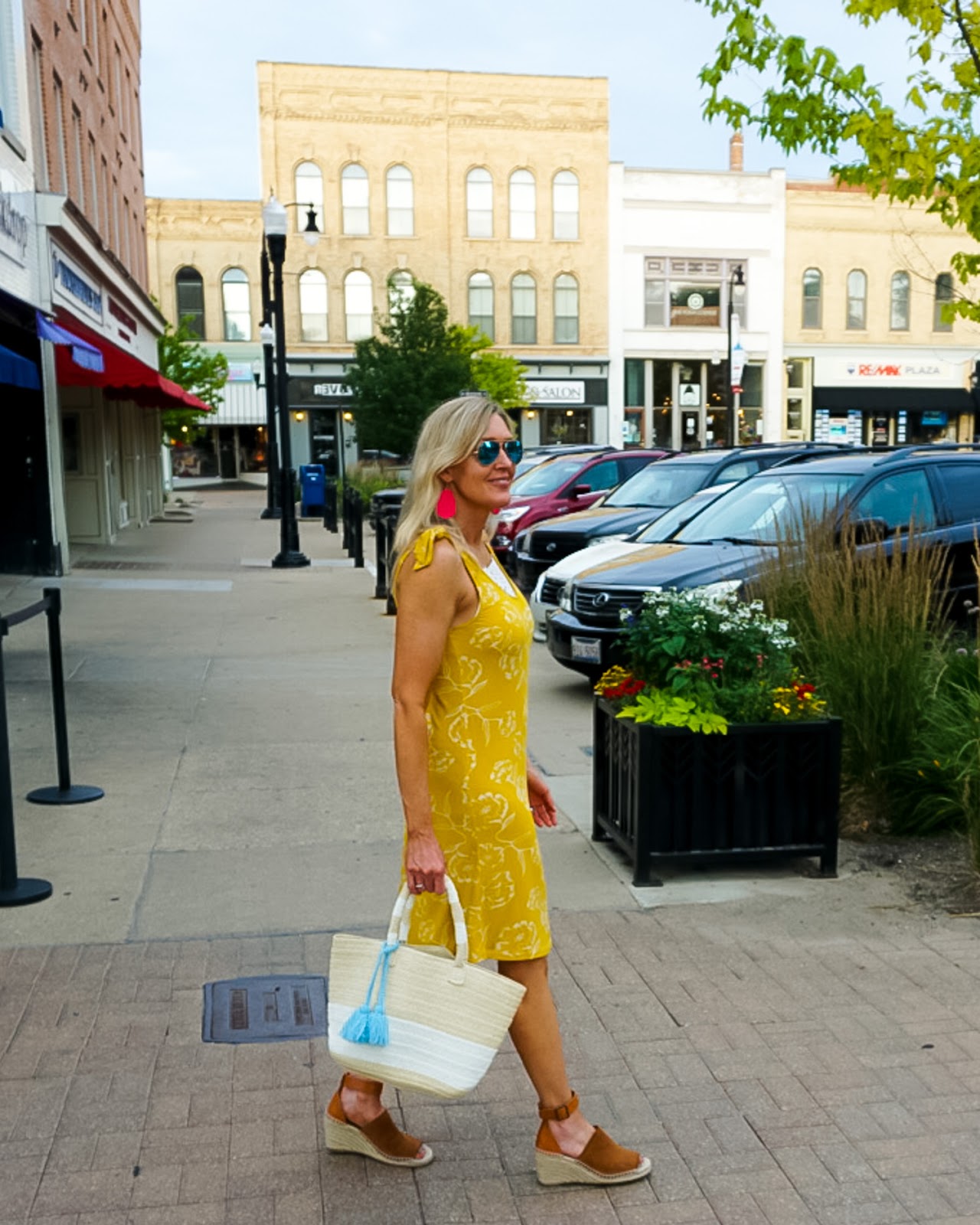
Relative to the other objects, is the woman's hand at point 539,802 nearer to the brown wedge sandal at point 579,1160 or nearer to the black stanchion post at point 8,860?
the brown wedge sandal at point 579,1160

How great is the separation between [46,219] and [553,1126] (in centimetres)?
1538

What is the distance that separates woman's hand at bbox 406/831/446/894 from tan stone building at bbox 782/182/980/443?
51.1m

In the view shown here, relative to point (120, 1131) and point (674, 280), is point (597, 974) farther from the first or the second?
point (674, 280)

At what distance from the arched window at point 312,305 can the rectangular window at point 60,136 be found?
29.5 metres

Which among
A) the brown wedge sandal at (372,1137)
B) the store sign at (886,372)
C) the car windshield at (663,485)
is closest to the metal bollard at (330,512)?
the car windshield at (663,485)

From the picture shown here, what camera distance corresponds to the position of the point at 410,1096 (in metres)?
3.68

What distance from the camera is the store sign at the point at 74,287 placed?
16609 millimetres

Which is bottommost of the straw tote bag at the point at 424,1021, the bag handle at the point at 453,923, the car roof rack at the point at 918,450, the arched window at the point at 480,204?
the straw tote bag at the point at 424,1021

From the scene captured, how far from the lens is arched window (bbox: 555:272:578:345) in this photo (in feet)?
162

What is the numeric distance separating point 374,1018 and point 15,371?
10.5 metres

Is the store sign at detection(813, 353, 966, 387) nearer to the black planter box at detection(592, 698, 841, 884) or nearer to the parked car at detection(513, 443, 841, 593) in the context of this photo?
the parked car at detection(513, 443, 841, 593)

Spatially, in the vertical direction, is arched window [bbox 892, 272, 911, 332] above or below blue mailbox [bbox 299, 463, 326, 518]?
above

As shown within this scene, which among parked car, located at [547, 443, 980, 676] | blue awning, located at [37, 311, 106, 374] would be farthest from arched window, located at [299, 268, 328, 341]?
parked car, located at [547, 443, 980, 676]

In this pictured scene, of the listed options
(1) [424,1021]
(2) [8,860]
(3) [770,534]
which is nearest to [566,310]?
(3) [770,534]
